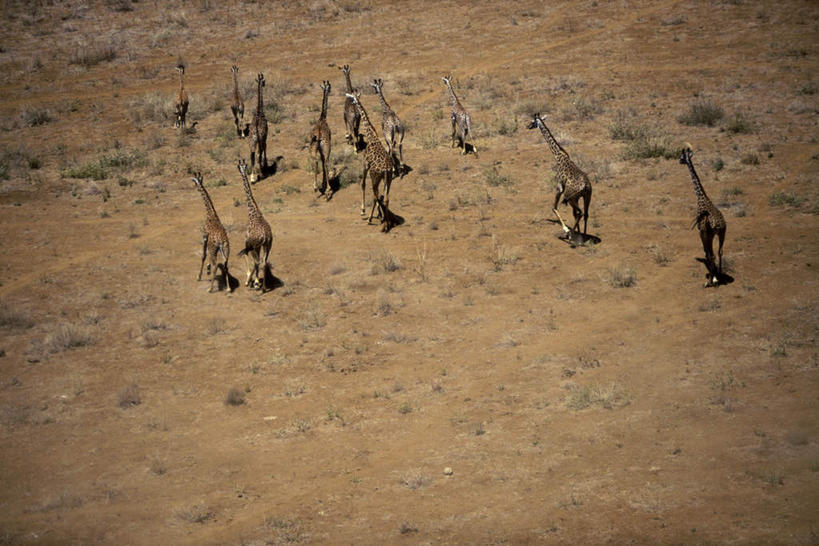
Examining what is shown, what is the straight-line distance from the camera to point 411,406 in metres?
12.0

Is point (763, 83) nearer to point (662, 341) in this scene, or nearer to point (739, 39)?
point (739, 39)

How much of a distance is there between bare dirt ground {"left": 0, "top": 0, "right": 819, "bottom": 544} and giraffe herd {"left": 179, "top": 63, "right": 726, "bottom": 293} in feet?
1.48

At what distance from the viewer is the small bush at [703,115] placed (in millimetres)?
22203

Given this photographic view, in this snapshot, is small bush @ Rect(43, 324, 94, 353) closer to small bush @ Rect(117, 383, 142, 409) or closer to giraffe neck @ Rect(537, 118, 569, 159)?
small bush @ Rect(117, 383, 142, 409)

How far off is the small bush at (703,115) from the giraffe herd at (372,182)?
14.8 feet

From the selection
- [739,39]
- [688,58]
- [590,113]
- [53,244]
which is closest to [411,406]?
[53,244]

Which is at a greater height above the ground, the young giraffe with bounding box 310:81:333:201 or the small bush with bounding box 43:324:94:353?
the young giraffe with bounding box 310:81:333:201

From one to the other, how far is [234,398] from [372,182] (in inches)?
296

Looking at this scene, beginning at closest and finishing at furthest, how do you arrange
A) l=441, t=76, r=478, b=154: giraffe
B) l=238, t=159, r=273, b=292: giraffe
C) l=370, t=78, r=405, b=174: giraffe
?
1. l=238, t=159, r=273, b=292: giraffe
2. l=370, t=78, r=405, b=174: giraffe
3. l=441, t=76, r=478, b=154: giraffe

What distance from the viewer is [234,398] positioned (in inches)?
→ 489

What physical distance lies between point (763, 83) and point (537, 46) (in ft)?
29.4

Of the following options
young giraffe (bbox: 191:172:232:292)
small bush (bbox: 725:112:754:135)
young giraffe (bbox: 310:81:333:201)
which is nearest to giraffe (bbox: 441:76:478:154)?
young giraffe (bbox: 310:81:333:201)

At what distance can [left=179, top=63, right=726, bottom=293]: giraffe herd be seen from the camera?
14904mm

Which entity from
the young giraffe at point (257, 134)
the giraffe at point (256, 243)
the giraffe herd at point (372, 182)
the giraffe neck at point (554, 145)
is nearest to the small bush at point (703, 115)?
the giraffe herd at point (372, 182)
